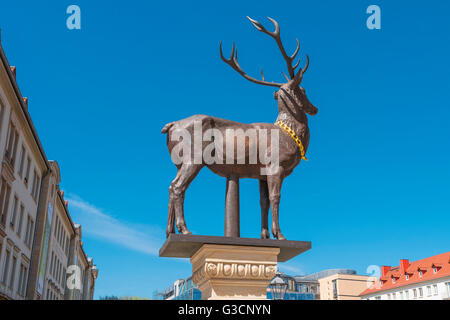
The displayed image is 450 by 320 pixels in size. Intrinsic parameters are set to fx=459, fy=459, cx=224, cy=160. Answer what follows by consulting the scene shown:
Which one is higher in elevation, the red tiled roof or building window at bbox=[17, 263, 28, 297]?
the red tiled roof

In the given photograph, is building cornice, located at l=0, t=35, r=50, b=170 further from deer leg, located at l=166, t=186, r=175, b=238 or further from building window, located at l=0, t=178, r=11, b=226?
deer leg, located at l=166, t=186, r=175, b=238

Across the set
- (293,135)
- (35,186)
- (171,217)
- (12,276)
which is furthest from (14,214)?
(293,135)

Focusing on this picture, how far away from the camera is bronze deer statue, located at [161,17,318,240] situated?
594 centimetres

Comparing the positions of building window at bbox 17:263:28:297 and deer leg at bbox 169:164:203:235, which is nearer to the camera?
deer leg at bbox 169:164:203:235

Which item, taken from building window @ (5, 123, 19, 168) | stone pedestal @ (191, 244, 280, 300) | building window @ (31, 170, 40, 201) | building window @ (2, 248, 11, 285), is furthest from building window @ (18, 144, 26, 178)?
stone pedestal @ (191, 244, 280, 300)

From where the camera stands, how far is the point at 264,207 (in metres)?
6.34

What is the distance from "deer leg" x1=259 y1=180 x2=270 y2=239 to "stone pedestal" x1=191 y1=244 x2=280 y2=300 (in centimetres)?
54

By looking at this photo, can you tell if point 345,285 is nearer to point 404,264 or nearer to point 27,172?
point 404,264

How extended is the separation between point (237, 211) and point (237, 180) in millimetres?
424

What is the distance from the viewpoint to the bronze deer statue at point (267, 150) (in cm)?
594

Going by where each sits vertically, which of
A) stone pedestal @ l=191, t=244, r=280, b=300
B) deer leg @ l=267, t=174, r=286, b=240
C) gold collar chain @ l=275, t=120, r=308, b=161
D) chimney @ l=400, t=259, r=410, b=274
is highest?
chimney @ l=400, t=259, r=410, b=274

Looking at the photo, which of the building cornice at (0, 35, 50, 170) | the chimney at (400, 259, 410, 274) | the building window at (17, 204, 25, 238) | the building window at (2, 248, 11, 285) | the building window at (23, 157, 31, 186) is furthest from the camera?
the chimney at (400, 259, 410, 274)

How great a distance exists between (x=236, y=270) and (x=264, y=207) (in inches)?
47.3

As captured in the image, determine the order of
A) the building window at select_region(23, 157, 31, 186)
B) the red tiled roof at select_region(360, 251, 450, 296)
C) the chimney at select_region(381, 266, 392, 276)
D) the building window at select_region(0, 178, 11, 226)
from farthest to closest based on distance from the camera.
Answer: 1. the chimney at select_region(381, 266, 392, 276)
2. the red tiled roof at select_region(360, 251, 450, 296)
3. the building window at select_region(23, 157, 31, 186)
4. the building window at select_region(0, 178, 11, 226)
